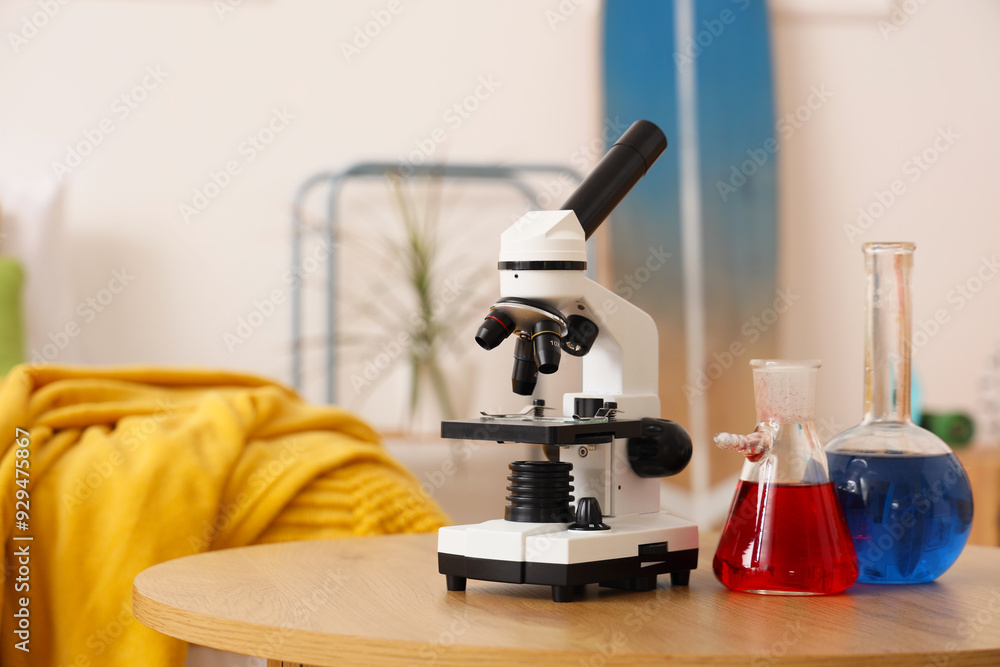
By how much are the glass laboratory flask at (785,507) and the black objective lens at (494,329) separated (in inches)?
7.8

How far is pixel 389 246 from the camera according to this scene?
2.85m

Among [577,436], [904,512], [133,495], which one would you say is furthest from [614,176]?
[133,495]

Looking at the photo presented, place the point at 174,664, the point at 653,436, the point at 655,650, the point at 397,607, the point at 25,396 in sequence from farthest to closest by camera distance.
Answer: the point at 25,396
the point at 174,664
the point at 653,436
the point at 397,607
the point at 655,650

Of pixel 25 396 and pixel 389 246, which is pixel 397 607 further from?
pixel 389 246

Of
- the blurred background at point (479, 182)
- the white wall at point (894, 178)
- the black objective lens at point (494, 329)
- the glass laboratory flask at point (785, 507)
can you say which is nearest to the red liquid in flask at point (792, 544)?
the glass laboratory flask at point (785, 507)

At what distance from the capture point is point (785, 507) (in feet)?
2.74

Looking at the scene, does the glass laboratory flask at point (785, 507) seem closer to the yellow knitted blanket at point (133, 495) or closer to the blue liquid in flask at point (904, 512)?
the blue liquid in flask at point (904, 512)

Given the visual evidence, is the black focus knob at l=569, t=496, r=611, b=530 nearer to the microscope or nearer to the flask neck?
the microscope

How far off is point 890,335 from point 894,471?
4.8 inches

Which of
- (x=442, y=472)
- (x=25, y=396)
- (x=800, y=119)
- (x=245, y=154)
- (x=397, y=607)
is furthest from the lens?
Answer: (x=800, y=119)

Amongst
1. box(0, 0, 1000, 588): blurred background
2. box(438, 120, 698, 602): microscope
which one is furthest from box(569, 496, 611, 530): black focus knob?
box(0, 0, 1000, 588): blurred background

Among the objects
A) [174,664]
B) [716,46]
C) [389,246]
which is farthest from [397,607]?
[716,46]

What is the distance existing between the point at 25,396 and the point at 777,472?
999 millimetres

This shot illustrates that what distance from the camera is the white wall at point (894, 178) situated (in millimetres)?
3109
